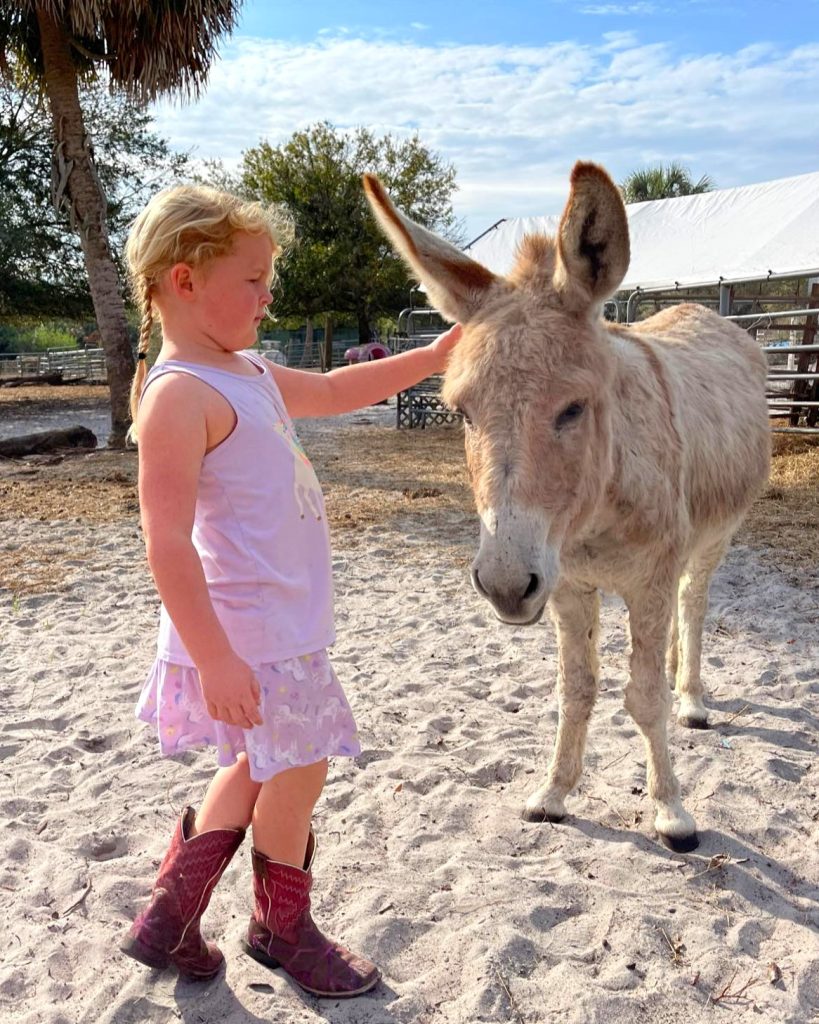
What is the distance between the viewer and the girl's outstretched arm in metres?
2.48

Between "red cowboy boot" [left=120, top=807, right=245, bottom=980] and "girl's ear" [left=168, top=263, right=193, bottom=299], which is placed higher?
→ "girl's ear" [left=168, top=263, right=193, bottom=299]

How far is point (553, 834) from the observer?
9.70 ft

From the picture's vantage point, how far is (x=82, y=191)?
12.0m

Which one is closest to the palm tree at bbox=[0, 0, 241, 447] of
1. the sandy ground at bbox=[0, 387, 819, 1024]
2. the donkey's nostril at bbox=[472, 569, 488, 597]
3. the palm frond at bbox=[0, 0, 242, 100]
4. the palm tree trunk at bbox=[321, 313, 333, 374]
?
the palm frond at bbox=[0, 0, 242, 100]

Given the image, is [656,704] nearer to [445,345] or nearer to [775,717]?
[775,717]

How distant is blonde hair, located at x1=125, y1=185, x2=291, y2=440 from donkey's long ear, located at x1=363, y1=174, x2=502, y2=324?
2.10ft

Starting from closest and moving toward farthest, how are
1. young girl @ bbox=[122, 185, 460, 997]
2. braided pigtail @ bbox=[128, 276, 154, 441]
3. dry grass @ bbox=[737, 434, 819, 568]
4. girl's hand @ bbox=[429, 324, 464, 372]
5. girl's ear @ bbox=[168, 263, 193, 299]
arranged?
1. young girl @ bbox=[122, 185, 460, 997]
2. girl's ear @ bbox=[168, 263, 193, 299]
3. braided pigtail @ bbox=[128, 276, 154, 441]
4. girl's hand @ bbox=[429, 324, 464, 372]
5. dry grass @ bbox=[737, 434, 819, 568]

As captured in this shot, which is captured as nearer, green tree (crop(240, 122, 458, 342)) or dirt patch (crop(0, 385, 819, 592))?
dirt patch (crop(0, 385, 819, 592))

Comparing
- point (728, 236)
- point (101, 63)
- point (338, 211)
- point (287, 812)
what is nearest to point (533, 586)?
point (287, 812)

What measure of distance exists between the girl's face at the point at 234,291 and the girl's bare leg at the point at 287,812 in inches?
43.7

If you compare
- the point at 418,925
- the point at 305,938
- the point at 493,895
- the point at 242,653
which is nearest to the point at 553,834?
the point at 493,895

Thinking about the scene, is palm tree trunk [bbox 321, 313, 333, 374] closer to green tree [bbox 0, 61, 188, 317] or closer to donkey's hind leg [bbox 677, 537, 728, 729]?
green tree [bbox 0, 61, 188, 317]

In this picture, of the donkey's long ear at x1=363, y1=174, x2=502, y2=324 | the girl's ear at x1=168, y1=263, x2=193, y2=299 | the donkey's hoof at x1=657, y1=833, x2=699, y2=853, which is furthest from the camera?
the donkey's hoof at x1=657, y1=833, x2=699, y2=853

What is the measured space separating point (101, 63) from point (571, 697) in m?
12.7
